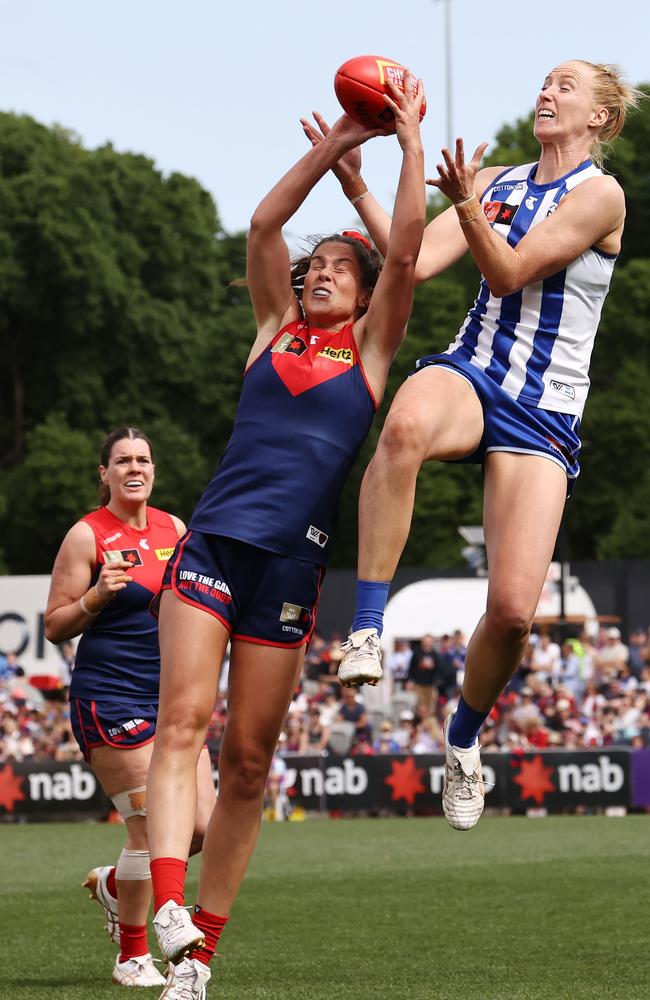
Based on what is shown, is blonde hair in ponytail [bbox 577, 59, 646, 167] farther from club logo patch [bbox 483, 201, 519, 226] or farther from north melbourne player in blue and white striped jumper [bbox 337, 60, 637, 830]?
club logo patch [bbox 483, 201, 519, 226]


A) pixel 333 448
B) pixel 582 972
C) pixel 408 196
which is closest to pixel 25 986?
pixel 582 972

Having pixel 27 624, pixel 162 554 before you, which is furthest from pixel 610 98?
pixel 27 624

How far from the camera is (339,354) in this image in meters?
5.97

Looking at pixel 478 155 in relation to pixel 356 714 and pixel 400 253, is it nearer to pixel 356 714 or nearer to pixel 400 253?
pixel 400 253

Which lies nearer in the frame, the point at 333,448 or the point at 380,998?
the point at 333,448

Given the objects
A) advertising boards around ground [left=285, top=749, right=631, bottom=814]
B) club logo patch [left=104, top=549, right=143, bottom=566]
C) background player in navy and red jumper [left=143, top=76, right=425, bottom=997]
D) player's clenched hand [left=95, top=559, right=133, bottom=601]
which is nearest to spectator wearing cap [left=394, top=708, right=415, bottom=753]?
advertising boards around ground [left=285, top=749, right=631, bottom=814]

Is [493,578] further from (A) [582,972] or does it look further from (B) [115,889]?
(B) [115,889]

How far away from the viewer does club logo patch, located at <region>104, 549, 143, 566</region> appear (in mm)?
7684

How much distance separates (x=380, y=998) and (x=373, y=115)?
349cm

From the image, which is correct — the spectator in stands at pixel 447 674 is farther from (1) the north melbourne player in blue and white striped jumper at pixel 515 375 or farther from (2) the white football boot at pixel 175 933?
(2) the white football boot at pixel 175 933

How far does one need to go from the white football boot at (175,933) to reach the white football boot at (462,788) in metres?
1.44

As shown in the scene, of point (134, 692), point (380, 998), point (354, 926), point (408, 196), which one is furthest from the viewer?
point (354, 926)

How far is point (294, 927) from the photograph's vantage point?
9320mm

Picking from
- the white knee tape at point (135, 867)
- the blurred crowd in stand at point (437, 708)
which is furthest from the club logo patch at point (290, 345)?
the blurred crowd in stand at point (437, 708)
